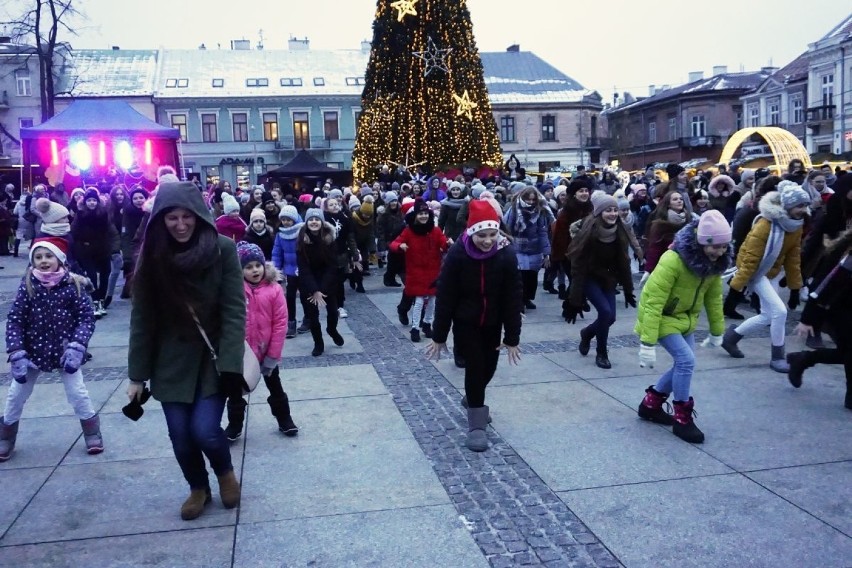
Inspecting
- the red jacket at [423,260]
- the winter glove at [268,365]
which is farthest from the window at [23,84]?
the winter glove at [268,365]

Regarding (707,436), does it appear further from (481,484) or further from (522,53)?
(522,53)

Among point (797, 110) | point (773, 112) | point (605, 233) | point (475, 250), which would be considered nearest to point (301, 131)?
point (773, 112)

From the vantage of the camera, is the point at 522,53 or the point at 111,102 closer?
the point at 111,102

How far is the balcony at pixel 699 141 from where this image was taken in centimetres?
6197

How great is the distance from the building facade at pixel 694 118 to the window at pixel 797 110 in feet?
26.4

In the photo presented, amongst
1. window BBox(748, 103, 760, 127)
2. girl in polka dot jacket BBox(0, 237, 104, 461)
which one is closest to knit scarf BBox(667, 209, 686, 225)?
girl in polka dot jacket BBox(0, 237, 104, 461)

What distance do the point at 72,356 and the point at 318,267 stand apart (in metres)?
3.80

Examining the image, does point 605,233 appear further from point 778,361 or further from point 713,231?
point 713,231

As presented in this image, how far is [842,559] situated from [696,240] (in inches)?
87.3

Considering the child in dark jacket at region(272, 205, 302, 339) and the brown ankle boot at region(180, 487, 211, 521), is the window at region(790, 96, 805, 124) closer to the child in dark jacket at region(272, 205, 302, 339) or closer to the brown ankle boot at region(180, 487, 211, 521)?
the child in dark jacket at region(272, 205, 302, 339)

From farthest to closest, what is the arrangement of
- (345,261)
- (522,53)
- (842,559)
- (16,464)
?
1. (522,53)
2. (345,261)
3. (16,464)
4. (842,559)

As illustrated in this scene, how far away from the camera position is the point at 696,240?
5.14 m

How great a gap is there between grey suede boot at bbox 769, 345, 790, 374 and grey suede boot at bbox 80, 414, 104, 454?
561 centimetres

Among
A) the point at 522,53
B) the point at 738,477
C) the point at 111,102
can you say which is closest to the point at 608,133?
the point at 522,53
